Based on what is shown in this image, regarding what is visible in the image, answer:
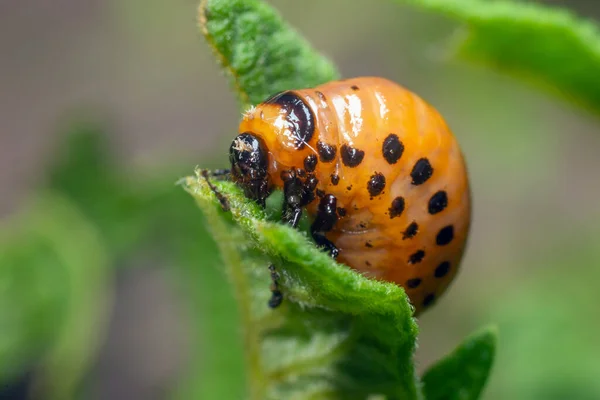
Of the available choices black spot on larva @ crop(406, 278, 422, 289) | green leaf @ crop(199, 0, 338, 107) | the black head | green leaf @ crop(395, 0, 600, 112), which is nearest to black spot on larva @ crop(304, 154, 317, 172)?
the black head

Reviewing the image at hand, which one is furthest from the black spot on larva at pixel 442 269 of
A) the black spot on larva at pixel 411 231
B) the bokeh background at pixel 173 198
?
the bokeh background at pixel 173 198

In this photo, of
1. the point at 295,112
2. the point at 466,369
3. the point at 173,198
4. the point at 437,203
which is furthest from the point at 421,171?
the point at 173,198

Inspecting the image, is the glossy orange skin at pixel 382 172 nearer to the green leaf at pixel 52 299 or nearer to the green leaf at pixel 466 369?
the green leaf at pixel 466 369

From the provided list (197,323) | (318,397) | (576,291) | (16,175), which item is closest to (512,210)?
(576,291)

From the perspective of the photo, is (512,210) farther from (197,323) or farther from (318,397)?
(318,397)

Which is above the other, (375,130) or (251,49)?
(251,49)

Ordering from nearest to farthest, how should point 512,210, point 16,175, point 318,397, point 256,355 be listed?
point 318,397, point 256,355, point 512,210, point 16,175

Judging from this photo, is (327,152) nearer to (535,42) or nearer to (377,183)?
(377,183)
